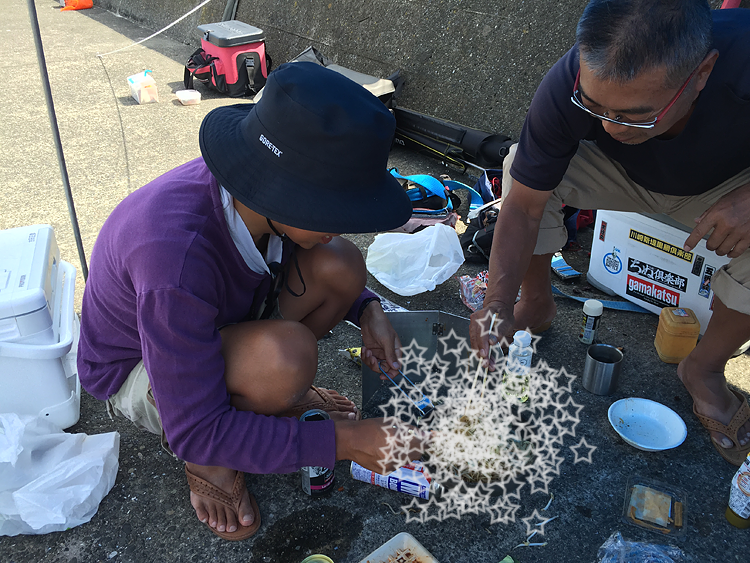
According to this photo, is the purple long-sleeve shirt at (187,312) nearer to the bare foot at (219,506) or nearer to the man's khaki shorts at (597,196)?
the bare foot at (219,506)

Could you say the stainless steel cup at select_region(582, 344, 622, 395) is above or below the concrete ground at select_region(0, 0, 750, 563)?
above

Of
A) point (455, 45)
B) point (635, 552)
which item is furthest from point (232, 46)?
point (635, 552)

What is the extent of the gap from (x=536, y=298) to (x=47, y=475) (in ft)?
5.79

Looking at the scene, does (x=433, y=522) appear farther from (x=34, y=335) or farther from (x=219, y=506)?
(x=34, y=335)

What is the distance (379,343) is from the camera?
1890mm

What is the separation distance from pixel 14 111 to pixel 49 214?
234 cm

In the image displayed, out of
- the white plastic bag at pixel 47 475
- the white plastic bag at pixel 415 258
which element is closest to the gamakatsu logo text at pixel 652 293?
the white plastic bag at pixel 415 258

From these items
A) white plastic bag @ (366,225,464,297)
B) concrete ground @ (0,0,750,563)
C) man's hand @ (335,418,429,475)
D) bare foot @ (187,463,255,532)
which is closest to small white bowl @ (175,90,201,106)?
concrete ground @ (0,0,750,563)

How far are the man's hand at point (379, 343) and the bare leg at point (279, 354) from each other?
12 centimetres

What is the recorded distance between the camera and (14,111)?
496 cm

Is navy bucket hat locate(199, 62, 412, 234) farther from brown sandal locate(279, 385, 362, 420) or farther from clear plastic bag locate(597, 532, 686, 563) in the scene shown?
clear plastic bag locate(597, 532, 686, 563)

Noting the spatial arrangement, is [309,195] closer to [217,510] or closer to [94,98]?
[217,510]

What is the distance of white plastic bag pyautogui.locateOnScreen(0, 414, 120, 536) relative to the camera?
1.59 meters

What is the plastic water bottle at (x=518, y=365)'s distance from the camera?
6.28 feet
